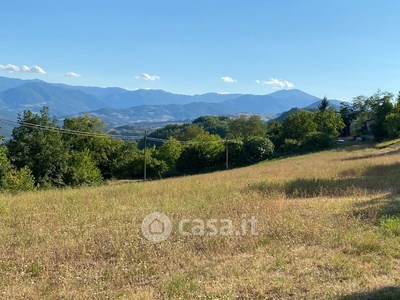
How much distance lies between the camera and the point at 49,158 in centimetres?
3966

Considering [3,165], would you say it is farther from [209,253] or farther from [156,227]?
[209,253]

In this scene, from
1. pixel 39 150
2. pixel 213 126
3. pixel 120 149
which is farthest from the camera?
pixel 213 126

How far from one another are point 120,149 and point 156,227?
52.5 m

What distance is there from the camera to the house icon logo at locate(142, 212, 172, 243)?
6453 mm

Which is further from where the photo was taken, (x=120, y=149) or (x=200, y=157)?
(x=120, y=149)

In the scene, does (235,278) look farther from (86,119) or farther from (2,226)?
(86,119)

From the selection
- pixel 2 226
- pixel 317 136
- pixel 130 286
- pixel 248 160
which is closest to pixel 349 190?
pixel 130 286

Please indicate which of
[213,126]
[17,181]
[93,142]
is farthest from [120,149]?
[213,126]

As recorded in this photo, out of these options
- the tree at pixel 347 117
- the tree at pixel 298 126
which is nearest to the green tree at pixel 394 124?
the tree at pixel 298 126

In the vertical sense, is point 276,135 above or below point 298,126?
below

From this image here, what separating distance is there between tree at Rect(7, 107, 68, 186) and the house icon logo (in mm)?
34824

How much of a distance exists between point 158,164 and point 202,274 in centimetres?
5033

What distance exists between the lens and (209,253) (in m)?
5.64

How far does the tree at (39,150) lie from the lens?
128 feet
